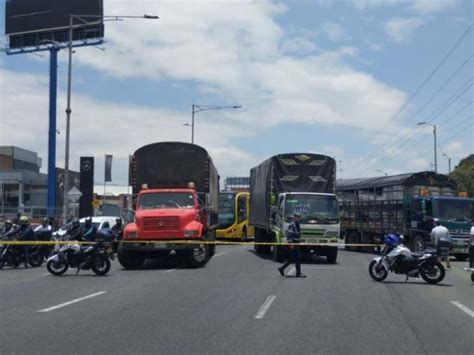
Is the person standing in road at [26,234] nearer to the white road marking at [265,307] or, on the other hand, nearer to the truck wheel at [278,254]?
the truck wheel at [278,254]

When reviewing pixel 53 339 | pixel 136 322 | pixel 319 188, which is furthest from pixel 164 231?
pixel 53 339

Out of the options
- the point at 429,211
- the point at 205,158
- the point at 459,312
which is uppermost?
the point at 205,158

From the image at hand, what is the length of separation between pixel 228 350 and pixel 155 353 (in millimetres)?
921

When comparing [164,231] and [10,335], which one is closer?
[10,335]

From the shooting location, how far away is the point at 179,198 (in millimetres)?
21703

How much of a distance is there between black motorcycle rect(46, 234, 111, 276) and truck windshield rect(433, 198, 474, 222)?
1490cm

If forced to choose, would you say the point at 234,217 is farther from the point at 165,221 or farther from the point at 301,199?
the point at 165,221

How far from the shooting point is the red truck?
806 inches

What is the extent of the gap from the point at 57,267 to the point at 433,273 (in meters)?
10.4

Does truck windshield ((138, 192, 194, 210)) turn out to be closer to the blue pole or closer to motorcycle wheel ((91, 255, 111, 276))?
motorcycle wheel ((91, 255, 111, 276))

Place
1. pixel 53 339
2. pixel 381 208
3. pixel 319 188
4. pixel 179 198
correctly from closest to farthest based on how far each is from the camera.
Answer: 1. pixel 53 339
2. pixel 179 198
3. pixel 319 188
4. pixel 381 208

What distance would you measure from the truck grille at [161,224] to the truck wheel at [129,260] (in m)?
1.23

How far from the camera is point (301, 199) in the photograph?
2409 cm

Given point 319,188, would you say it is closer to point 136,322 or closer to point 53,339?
point 136,322
